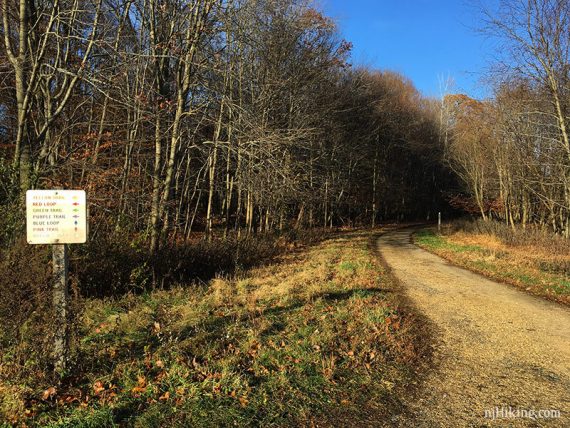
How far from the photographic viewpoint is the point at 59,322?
450 cm

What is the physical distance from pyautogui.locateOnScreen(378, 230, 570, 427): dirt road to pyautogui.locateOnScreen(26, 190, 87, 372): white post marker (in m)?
3.57

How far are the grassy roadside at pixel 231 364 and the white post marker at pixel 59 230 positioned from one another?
0.51m

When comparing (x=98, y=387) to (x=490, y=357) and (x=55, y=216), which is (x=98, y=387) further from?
(x=490, y=357)

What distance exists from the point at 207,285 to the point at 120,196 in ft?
9.83

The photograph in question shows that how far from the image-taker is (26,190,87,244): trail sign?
4.32 metres

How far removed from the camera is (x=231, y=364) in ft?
16.4

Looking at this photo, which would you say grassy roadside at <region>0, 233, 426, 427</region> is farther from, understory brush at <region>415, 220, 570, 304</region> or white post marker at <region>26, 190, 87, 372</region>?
understory brush at <region>415, 220, 570, 304</region>

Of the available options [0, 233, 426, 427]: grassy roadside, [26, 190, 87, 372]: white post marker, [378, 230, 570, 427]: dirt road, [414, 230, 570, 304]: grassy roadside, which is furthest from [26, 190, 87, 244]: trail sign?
[414, 230, 570, 304]: grassy roadside

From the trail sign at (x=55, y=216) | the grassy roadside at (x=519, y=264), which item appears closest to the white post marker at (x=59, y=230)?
the trail sign at (x=55, y=216)

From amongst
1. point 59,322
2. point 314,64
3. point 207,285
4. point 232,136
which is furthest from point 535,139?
point 59,322

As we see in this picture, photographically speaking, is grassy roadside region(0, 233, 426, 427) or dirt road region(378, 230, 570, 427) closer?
grassy roadside region(0, 233, 426, 427)

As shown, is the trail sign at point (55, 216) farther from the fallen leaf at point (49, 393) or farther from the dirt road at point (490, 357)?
the dirt road at point (490, 357)

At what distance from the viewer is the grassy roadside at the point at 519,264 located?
1052cm

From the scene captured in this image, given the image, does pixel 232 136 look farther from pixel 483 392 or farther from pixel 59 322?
pixel 483 392
